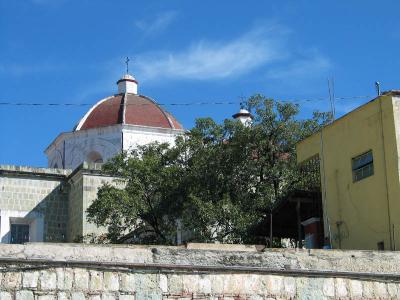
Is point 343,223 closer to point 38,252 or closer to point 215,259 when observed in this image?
point 215,259

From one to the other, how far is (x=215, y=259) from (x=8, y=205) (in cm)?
1829

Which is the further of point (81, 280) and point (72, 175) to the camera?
point (72, 175)

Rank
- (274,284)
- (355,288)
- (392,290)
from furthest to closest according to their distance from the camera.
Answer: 1. (392,290)
2. (355,288)
3. (274,284)

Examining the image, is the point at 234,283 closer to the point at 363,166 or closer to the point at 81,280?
the point at 81,280

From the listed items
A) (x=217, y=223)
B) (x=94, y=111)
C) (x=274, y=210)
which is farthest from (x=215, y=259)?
(x=94, y=111)

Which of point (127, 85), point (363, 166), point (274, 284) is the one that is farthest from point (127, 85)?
point (274, 284)

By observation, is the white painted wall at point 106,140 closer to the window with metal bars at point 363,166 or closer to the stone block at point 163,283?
the window with metal bars at point 363,166

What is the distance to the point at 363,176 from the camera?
1748cm

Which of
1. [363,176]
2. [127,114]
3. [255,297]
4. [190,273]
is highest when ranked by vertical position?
[127,114]

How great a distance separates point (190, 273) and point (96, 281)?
4.50ft

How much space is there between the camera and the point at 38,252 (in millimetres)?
11164

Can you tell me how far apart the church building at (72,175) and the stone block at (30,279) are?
52.8 feet

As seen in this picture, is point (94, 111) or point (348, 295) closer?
point (348, 295)

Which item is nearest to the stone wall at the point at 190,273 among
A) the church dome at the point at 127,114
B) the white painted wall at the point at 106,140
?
the white painted wall at the point at 106,140
